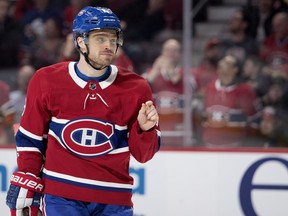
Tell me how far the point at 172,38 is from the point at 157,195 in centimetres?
118

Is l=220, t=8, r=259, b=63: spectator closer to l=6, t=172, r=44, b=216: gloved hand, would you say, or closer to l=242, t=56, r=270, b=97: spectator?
l=242, t=56, r=270, b=97: spectator

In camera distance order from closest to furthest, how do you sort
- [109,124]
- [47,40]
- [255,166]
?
[109,124], [255,166], [47,40]

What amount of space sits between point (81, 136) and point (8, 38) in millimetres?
2468

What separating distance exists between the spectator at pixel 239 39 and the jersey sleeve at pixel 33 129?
2.24 metres

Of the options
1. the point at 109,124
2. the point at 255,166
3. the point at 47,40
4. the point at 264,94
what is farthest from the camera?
the point at 47,40

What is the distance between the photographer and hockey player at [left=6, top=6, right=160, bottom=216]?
252 centimetres

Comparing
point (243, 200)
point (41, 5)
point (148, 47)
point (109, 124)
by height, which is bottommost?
point (243, 200)

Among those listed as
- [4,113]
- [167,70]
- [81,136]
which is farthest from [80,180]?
[167,70]

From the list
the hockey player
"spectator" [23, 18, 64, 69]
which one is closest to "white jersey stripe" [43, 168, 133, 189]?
the hockey player

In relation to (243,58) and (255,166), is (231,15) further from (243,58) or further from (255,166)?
(255,166)

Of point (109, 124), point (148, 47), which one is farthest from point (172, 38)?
point (109, 124)

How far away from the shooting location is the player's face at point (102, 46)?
8.23ft

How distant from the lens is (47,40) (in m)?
4.81

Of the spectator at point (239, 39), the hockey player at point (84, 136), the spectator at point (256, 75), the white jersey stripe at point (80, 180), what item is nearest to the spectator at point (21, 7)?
the spectator at point (239, 39)
